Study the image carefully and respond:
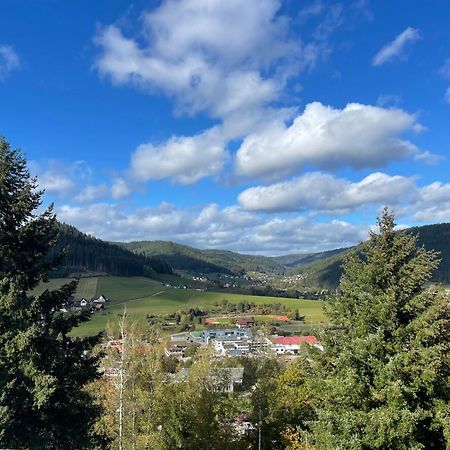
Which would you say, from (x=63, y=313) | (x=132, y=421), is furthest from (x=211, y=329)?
(x=63, y=313)

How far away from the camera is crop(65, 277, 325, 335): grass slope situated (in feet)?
485

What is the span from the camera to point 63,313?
16.9 metres

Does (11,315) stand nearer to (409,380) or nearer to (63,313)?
(63,313)

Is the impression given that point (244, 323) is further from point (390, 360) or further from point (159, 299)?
point (390, 360)

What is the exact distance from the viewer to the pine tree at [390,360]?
14844mm

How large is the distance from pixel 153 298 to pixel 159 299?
349 centimetres

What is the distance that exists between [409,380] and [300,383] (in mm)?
18669

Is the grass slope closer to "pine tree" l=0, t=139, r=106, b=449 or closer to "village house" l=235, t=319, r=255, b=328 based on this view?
"village house" l=235, t=319, r=255, b=328

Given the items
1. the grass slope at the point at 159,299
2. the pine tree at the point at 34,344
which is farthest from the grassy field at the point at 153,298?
the pine tree at the point at 34,344

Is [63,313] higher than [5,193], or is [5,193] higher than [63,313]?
[5,193]

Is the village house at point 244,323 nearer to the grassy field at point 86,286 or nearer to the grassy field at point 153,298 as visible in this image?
the grassy field at point 153,298

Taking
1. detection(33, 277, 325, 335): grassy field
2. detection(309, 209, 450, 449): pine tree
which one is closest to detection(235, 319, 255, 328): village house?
detection(33, 277, 325, 335): grassy field

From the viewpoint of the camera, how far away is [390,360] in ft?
49.4

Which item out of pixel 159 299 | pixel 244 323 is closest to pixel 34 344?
pixel 244 323
